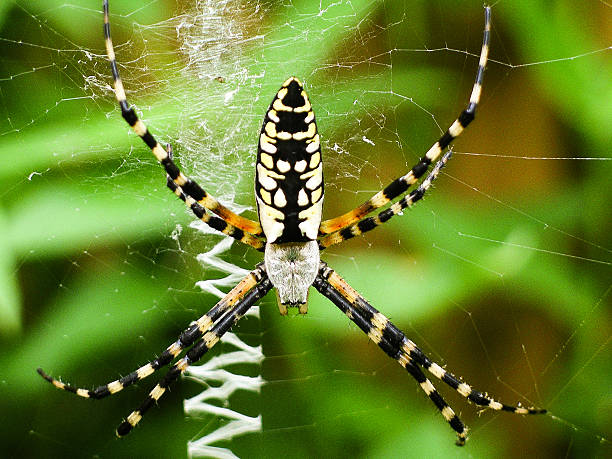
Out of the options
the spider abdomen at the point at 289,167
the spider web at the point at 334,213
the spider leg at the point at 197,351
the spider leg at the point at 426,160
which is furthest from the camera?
the spider leg at the point at 197,351

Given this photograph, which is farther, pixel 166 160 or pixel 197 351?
pixel 197 351

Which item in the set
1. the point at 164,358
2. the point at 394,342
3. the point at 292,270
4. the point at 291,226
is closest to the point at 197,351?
the point at 164,358

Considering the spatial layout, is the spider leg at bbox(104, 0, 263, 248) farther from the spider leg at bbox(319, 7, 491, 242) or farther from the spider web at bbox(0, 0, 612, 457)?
the spider web at bbox(0, 0, 612, 457)

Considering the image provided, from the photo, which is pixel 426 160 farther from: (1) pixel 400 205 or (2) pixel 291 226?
(2) pixel 291 226

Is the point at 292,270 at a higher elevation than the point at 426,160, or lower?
higher

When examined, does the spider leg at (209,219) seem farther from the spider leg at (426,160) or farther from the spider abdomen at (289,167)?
the spider leg at (426,160)

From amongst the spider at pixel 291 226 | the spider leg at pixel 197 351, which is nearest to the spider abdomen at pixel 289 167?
the spider at pixel 291 226

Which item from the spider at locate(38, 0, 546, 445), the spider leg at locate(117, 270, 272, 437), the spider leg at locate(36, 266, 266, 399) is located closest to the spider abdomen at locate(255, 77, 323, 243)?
the spider at locate(38, 0, 546, 445)
